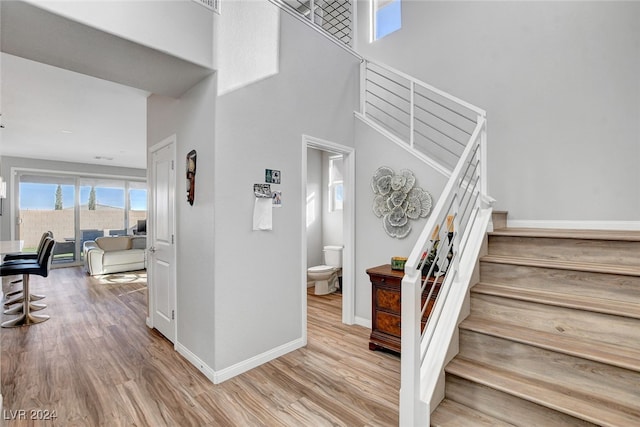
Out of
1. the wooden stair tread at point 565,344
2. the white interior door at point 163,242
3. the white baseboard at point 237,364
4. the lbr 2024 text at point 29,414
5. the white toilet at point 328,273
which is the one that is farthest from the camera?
the white toilet at point 328,273

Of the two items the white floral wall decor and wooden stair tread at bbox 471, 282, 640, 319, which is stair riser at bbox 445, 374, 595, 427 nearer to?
wooden stair tread at bbox 471, 282, 640, 319

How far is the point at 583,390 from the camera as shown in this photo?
55.7 inches

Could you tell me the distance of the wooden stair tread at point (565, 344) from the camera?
1.36 m

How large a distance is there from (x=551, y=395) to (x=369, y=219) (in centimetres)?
218

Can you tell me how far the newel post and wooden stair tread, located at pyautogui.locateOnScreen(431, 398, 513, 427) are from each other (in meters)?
0.10

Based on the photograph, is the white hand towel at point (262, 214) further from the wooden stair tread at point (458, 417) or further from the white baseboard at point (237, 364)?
the wooden stair tread at point (458, 417)

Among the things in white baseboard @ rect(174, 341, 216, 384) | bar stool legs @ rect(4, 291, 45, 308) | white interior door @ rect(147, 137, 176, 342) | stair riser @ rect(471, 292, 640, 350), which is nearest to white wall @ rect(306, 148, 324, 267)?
white interior door @ rect(147, 137, 176, 342)

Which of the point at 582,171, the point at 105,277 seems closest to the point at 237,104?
the point at 582,171

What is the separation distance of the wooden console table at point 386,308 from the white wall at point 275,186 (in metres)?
0.69

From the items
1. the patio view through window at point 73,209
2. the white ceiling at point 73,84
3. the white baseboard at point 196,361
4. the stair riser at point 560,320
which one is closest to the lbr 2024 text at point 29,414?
the white baseboard at point 196,361

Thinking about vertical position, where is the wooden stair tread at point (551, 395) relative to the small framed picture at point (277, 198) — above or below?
below

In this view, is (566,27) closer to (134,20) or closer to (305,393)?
(134,20)

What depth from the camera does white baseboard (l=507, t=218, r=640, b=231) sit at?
2.60 metres

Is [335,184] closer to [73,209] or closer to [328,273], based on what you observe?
[328,273]
